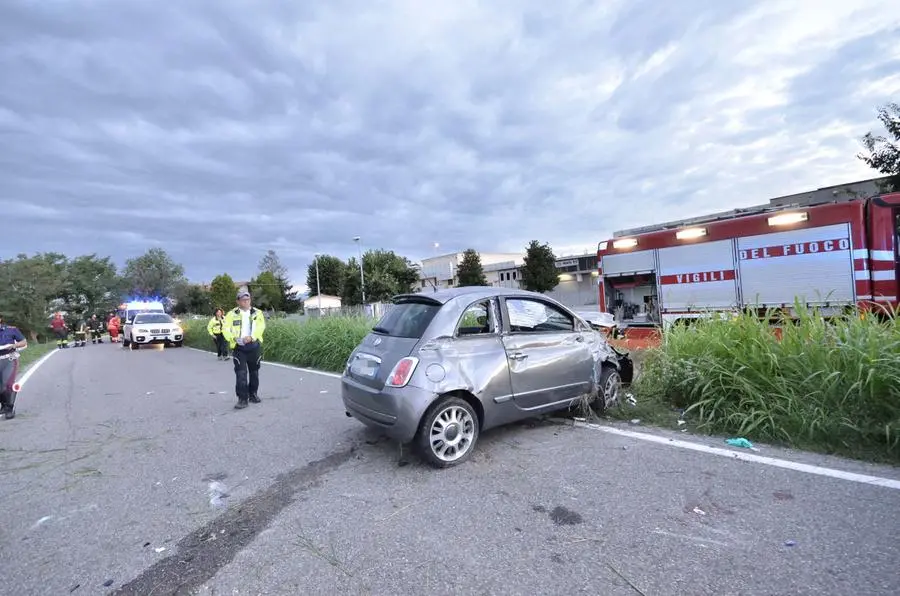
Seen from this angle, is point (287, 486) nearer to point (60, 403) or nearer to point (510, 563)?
point (510, 563)

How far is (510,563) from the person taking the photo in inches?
105

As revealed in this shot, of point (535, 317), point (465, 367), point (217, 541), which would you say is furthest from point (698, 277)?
point (217, 541)

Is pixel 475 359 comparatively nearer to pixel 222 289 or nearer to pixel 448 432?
pixel 448 432

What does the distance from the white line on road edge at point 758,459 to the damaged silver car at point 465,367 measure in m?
0.55

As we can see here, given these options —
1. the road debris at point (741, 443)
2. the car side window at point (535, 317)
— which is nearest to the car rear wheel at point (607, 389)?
the car side window at point (535, 317)

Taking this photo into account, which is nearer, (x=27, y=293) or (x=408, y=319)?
(x=408, y=319)

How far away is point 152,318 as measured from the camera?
2139cm

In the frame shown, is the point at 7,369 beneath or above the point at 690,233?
beneath

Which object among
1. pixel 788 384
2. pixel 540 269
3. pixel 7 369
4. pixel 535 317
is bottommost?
pixel 788 384

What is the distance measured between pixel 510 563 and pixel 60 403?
29.9 feet

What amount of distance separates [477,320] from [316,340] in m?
8.50

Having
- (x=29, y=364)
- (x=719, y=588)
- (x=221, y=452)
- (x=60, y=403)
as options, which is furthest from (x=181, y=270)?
(x=719, y=588)

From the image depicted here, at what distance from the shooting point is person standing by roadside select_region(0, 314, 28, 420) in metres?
7.05

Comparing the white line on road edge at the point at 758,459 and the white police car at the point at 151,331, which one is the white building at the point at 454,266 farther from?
the white line on road edge at the point at 758,459
